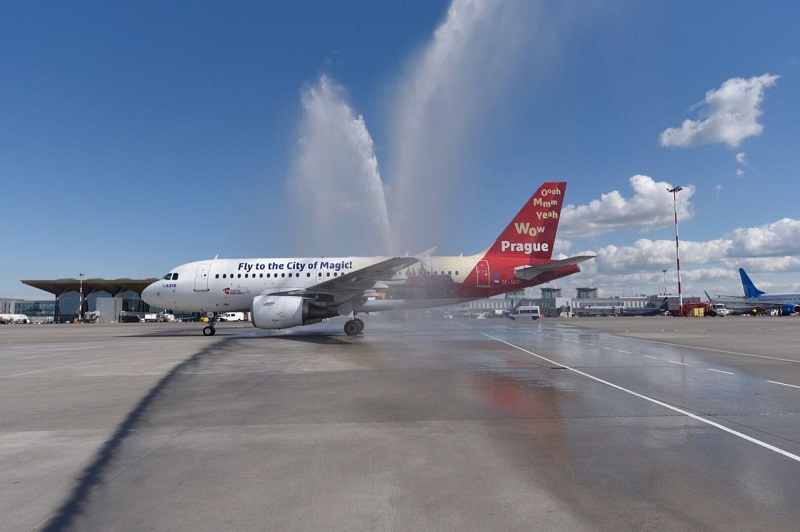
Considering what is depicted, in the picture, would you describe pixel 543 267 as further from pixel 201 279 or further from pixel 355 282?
pixel 201 279

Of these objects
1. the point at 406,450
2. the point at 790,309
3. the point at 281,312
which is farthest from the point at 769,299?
the point at 406,450

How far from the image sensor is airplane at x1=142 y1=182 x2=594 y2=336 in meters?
25.5

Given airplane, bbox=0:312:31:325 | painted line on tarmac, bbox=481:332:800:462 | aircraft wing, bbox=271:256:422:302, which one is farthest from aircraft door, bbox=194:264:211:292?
airplane, bbox=0:312:31:325

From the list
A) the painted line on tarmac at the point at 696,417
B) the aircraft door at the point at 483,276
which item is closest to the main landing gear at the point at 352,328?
the aircraft door at the point at 483,276

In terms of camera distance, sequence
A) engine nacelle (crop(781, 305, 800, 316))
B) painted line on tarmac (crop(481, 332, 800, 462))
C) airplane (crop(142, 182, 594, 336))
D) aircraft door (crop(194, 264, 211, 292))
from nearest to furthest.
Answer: painted line on tarmac (crop(481, 332, 800, 462))
airplane (crop(142, 182, 594, 336))
aircraft door (crop(194, 264, 211, 292))
engine nacelle (crop(781, 305, 800, 316))

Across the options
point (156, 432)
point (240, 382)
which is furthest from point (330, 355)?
point (156, 432)

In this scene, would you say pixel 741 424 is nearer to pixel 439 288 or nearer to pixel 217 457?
pixel 217 457

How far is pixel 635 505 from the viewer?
3.99 m

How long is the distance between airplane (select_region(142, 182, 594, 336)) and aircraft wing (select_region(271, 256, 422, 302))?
539 millimetres

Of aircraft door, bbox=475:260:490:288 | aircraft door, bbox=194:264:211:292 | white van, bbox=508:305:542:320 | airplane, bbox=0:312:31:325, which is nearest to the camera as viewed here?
aircraft door, bbox=475:260:490:288

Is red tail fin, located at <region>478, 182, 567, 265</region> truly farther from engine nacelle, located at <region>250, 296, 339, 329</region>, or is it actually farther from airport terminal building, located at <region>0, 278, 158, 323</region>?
airport terminal building, located at <region>0, 278, 158, 323</region>

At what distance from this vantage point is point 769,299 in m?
80.3

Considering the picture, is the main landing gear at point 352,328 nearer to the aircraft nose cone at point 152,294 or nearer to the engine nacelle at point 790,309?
the aircraft nose cone at point 152,294

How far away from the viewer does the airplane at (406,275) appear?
25453mm
